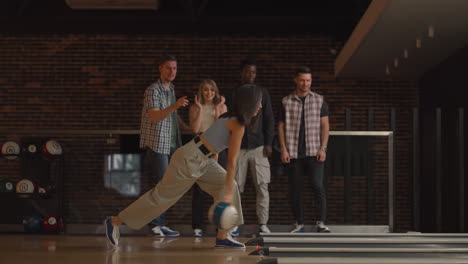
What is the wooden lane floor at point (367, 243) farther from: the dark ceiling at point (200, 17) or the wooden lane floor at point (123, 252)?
the dark ceiling at point (200, 17)

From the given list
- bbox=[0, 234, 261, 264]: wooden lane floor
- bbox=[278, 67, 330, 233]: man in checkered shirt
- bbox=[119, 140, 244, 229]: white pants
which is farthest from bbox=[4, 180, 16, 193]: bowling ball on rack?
bbox=[119, 140, 244, 229]: white pants

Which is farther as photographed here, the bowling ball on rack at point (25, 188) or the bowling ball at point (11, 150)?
the bowling ball at point (11, 150)

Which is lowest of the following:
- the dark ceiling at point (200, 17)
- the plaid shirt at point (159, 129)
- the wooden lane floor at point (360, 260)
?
the wooden lane floor at point (360, 260)

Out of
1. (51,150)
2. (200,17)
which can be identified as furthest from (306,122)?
(200,17)

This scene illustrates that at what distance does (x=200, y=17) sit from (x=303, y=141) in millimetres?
4245

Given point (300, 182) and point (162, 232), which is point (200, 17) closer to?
point (300, 182)

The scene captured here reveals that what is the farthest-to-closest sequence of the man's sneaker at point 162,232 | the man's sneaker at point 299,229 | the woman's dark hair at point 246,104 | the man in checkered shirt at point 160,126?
the man's sneaker at point 299,229, the man's sneaker at point 162,232, the man in checkered shirt at point 160,126, the woman's dark hair at point 246,104

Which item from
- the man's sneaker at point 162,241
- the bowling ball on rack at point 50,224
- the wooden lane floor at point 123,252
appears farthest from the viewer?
the bowling ball on rack at point 50,224

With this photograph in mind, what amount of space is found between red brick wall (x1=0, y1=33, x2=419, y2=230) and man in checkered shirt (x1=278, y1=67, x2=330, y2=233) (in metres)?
4.12

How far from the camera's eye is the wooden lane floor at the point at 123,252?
4133mm

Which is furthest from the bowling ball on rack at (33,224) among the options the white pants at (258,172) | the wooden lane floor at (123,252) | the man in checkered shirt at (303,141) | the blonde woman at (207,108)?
the man in checkered shirt at (303,141)

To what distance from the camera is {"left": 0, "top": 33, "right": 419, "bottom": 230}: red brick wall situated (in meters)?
10.8

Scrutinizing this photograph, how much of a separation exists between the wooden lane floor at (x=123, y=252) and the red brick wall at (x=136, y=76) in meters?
4.97

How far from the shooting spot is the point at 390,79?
35.5 ft
